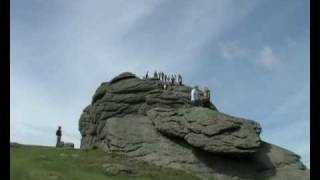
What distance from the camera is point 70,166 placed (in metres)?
49.9

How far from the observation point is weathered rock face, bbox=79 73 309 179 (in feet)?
189

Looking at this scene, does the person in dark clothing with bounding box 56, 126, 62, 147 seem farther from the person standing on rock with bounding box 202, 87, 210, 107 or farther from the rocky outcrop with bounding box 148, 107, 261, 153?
the person standing on rock with bounding box 202, 87, 210, 107

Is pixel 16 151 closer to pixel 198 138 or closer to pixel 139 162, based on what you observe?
pixel 139 162

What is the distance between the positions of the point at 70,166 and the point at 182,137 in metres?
13.8

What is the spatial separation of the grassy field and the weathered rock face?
7.51 ft

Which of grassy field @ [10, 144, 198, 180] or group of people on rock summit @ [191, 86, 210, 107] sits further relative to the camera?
group of people on rock summit @ [191, 86, 210, 107]

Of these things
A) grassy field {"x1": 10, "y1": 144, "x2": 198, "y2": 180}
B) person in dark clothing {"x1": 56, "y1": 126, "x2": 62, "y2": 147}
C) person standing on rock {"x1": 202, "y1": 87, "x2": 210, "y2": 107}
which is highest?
person standing on rock {"x1": 202, "y1": 87, "x2": 210, "y2": 107}

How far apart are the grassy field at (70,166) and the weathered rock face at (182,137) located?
2.29 metres

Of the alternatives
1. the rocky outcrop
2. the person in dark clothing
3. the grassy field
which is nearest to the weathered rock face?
the rocky outcrop

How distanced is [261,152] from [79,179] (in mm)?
22902

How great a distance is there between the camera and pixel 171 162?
184 ft

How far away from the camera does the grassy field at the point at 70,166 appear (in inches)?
1805

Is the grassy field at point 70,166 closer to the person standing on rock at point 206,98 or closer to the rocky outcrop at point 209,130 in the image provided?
the rocky outcrop at point 209,130

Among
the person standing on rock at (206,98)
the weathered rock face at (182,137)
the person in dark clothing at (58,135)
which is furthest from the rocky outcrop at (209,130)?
the person in dark clothing at (58,135)
